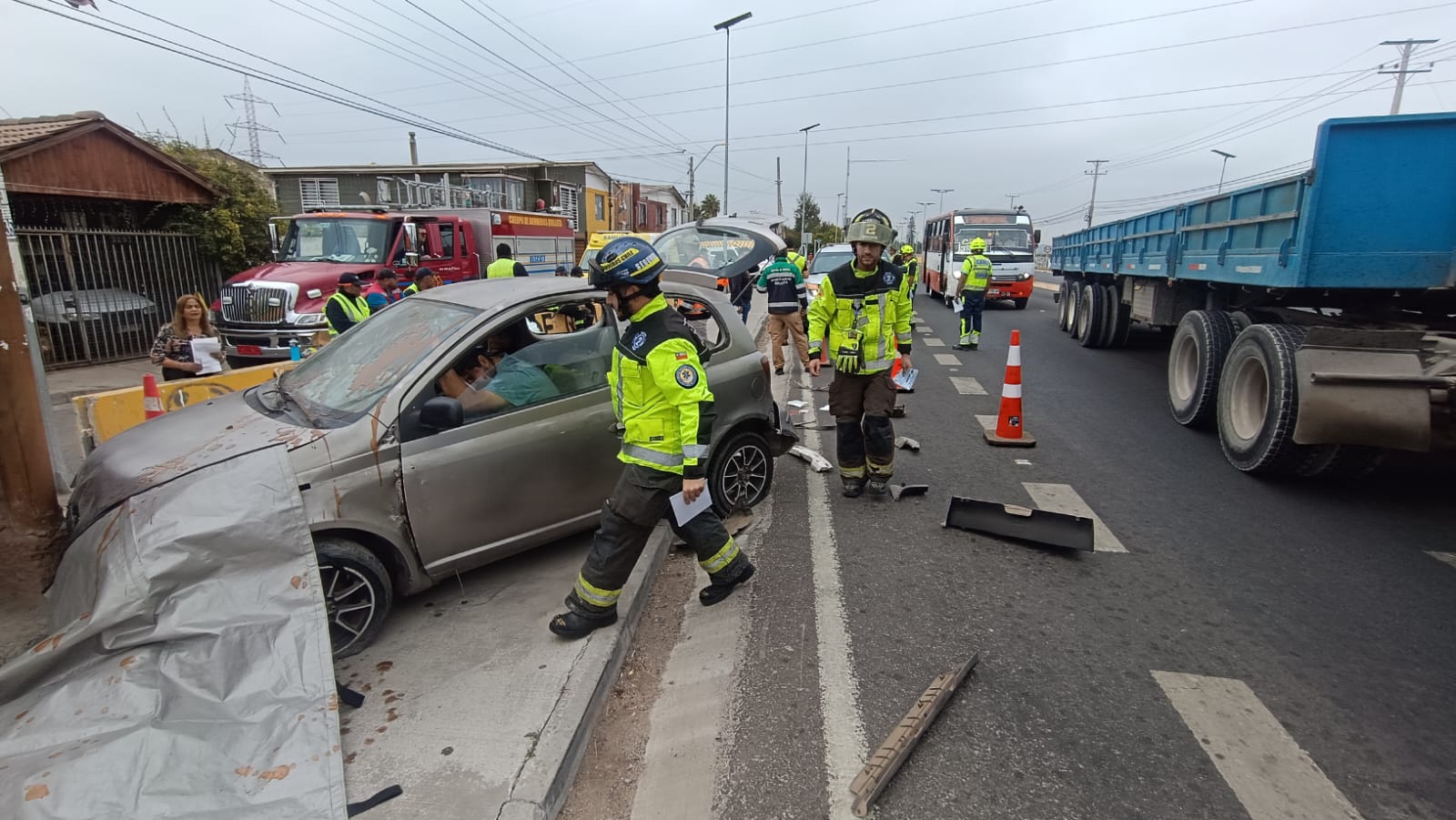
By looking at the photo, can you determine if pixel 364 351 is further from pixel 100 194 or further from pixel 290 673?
pixel 100 194

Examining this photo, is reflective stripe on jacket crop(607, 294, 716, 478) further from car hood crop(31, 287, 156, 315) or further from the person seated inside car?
car hood crop(31, 287, 156, 315)

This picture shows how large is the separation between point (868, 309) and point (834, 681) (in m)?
2.71

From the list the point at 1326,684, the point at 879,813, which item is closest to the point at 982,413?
the point at 1326,684

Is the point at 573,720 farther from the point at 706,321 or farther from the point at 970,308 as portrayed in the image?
the point at 970,308

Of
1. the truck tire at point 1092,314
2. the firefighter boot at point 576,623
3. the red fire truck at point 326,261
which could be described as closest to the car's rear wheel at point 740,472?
the firefighter boot at point 576,623

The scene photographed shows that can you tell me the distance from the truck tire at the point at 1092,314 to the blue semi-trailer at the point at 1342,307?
18.9 feet

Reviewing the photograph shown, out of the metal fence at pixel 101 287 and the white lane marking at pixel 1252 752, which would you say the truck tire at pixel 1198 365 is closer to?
the white lane marking at pixel 1252 752

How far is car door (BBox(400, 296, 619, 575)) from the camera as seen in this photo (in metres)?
3.49

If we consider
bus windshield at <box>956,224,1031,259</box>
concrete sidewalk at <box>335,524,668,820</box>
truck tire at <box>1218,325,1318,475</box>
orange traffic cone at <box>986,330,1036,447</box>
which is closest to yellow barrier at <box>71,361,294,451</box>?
concrete sidewalk at <box>335,524,668,820</box>

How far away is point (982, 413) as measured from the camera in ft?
25.7

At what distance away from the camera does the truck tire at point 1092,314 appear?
12188 millimetres

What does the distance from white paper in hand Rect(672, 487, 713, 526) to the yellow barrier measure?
3310 millimetres

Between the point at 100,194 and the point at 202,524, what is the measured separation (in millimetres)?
12951

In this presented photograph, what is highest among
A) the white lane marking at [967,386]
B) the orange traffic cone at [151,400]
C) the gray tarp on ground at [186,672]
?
the orange traffic cone at [151,400]
